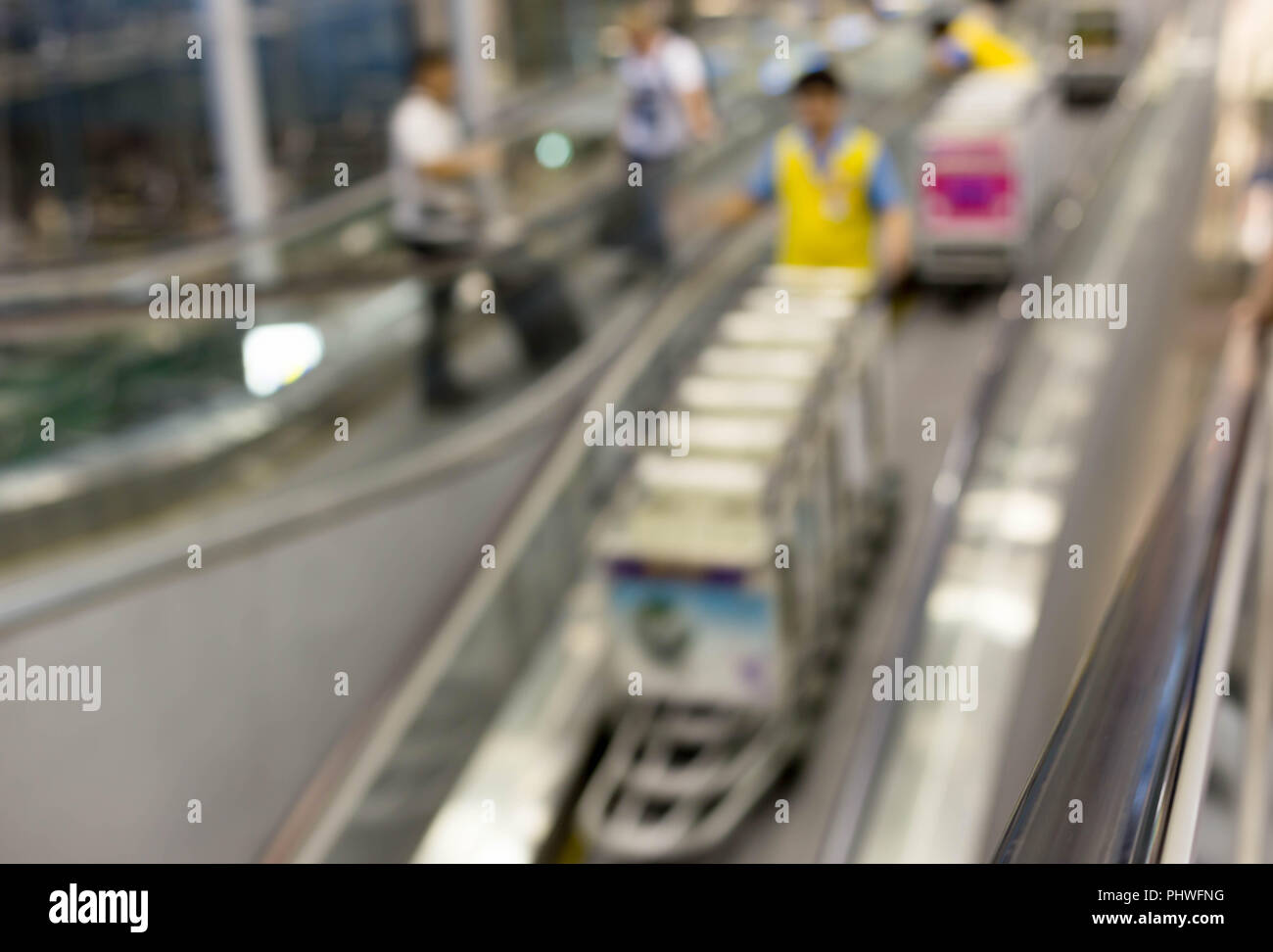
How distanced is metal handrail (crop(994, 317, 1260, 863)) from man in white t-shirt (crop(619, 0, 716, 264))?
6211mm

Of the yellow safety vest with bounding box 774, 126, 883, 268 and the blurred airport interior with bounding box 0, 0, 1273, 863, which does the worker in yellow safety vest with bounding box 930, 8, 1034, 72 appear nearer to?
the blurred airport interior with bounding box 0, 0, 1273, 863

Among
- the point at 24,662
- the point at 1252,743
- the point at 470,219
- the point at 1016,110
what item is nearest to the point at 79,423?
the point at 24,662

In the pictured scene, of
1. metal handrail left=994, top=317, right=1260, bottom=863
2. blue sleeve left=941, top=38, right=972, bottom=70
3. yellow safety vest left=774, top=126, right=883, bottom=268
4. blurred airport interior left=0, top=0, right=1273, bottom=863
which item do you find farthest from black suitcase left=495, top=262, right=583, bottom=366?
metal handrail left=994, top=317, right=1260, bottom=863

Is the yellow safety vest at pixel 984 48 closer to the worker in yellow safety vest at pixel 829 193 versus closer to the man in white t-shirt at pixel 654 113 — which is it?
the man in white t-shirt at pixel 654 113

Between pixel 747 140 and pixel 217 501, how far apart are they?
5205 millimetres

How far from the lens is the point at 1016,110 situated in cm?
896

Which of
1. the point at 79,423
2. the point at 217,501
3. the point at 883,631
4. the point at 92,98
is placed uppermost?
the point at 92,98

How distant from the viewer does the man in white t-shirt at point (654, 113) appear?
7684 millimetres

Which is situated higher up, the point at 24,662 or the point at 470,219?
the point at 470,219

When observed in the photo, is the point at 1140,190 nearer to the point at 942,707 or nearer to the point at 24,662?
the point at 942,707

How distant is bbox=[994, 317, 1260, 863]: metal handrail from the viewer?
1.07 m

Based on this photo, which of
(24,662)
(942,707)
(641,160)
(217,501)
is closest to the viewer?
(942,707)

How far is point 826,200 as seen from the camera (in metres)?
5.64

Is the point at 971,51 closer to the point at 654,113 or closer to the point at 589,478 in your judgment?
the point at 654,113
